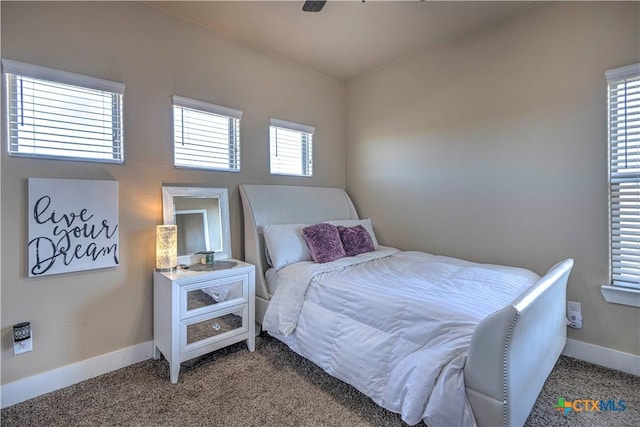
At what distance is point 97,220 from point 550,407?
3.16 m

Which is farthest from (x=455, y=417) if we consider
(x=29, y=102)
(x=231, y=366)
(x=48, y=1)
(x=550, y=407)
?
(x=48, y=1)

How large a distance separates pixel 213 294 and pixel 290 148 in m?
1.87

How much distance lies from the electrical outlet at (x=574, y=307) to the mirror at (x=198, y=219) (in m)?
2.89

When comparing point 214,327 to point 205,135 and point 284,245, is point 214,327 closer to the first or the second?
point 284,245

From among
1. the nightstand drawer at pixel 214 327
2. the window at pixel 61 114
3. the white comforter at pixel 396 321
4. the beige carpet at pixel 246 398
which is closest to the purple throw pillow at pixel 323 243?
the white comforter at pixel 396 321

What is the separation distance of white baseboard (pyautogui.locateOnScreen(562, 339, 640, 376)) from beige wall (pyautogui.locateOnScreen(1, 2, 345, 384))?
292 cm

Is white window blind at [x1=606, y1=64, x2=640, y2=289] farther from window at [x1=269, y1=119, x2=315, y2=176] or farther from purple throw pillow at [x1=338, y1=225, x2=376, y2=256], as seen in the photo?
window at [x1=269, y1=119, x2=315, y2=176]

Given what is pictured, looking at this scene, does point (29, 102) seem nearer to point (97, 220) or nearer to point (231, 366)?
point (97, 220)

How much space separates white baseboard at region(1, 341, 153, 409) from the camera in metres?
1.73

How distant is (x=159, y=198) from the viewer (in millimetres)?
2309

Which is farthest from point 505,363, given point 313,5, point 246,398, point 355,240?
point 313,5

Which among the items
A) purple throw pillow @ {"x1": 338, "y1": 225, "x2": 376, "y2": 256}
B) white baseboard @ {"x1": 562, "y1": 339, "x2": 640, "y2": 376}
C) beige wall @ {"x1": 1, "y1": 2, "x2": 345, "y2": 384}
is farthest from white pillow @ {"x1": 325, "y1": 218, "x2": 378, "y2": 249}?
white baseboard @ {"x1": 562, "y1": 339, "x2": 640, "y2": 376}

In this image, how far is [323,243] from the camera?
102 inches

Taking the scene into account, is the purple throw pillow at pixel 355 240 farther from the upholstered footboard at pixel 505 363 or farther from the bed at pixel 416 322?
the upholstered footboard at pixel 505 363
